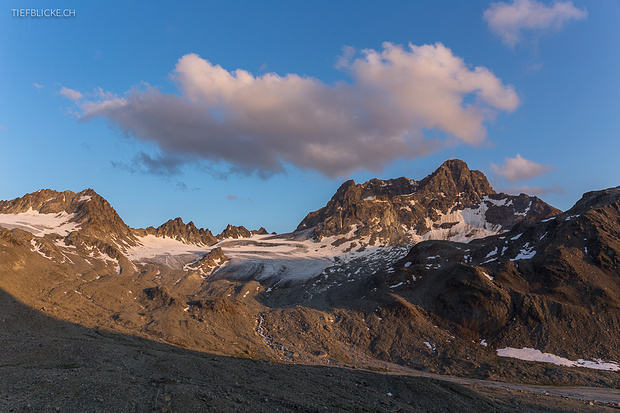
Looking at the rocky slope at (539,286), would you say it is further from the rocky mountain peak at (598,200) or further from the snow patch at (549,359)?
the snow patch at (549,359)

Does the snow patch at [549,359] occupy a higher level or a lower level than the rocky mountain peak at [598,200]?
lower

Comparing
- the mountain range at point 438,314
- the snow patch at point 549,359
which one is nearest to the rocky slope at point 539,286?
the mountain range at point 438,314

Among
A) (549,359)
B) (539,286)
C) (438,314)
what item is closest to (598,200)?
(539,286)

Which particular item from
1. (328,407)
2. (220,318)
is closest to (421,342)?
(220,318)

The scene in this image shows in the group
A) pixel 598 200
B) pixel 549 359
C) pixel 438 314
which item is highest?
pixel 598 200

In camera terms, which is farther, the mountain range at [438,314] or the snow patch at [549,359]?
the mountain range at [438,314]

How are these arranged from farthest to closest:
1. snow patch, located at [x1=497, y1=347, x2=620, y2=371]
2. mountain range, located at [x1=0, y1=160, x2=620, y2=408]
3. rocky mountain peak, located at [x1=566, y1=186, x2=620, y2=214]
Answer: rocky mountain peak, located at [x1=566, y1=186, x2=620, y2=214], mountain range, located at [x1=0, y1=160, x2=620, y2=408], snow patch, located at [x1=497, y1=347, x2=620, y2=371]

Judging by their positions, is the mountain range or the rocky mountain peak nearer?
the mountain range

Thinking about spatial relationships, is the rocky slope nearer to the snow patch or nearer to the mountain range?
the mountain range

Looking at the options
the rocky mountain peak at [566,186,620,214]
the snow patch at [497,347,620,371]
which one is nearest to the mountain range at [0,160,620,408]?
the snow patch at [497,347,620,371]

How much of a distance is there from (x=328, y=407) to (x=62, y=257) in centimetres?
18612

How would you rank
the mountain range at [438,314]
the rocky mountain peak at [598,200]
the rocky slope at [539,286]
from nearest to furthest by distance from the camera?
the mountain range at [438,314]
the rocky slope at [539,286]
the rocky mountain peak at [598,200]

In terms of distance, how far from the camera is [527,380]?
8125 cm

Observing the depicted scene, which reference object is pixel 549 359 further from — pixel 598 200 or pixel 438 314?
pixel 598 200
